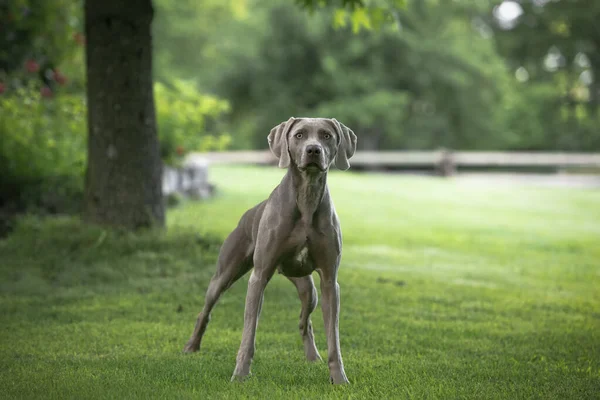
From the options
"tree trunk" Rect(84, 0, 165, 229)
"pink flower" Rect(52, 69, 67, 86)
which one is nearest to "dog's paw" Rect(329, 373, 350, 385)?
"tree trunk" Rect(84, 0, 165, 229)

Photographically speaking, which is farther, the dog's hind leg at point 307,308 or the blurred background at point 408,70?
the blurred background at point 408,70

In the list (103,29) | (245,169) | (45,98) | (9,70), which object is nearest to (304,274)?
(103,29)

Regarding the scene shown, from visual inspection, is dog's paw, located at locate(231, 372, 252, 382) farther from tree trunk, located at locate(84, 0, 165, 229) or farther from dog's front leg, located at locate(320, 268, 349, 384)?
tree trunk, located at locate(84, 0, 165, 229)

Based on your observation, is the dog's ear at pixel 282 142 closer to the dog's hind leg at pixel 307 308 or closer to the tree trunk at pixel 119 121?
the dog's hind leg at pixel 307 308

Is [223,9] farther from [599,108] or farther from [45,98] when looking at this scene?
[45,98]

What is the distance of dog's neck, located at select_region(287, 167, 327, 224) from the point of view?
173 inches

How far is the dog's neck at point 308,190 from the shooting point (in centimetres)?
439

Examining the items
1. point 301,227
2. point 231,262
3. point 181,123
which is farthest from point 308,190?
point 181,123

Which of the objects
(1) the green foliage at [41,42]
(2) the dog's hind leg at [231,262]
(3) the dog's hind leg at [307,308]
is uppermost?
(1) the green foliage at [41,42]

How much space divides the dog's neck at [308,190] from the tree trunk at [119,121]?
460 centimetres

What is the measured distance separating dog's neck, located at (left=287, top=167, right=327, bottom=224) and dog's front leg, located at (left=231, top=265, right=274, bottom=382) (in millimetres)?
431

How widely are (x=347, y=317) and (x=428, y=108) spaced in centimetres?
3374

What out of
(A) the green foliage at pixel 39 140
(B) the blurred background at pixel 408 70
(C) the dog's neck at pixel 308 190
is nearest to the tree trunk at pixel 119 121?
(A) the green foliage at pixel 39 140

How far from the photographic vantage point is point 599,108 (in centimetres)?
4009
